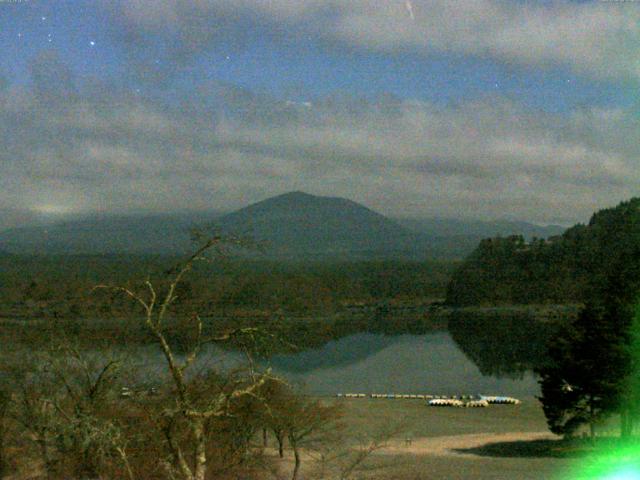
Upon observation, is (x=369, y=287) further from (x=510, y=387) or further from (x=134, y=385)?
(x=134, y=385)

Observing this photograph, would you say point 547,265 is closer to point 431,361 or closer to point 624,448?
point 431,361

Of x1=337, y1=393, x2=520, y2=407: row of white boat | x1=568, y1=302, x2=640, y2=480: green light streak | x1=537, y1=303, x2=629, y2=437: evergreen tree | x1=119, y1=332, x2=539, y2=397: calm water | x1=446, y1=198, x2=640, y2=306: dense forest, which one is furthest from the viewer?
x1=446, y1=198, x2=640, y2=306: dense forest

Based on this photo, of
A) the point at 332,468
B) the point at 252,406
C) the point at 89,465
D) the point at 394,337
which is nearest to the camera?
the point at 89,465

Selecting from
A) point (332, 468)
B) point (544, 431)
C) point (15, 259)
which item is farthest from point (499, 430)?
point (15, 259)

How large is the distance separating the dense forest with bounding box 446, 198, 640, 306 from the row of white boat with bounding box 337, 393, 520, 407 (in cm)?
4904

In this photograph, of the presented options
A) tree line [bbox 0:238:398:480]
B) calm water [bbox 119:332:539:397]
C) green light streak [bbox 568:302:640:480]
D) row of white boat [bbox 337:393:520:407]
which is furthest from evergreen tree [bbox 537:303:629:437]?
row of white boat [bbox 337:393:520:407]

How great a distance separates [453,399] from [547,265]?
64.3 m

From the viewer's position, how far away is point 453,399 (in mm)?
35688

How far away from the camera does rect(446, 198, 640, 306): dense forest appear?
8912 cm

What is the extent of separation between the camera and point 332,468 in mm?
15805

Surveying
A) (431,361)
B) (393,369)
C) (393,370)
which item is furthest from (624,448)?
(431,361)

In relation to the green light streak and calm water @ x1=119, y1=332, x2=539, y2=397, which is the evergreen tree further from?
calm water @ x1=119, y1=332, x2=539, y2=397

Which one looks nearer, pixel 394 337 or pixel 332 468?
pixel 332 468

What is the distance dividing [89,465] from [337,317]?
74160 mm
